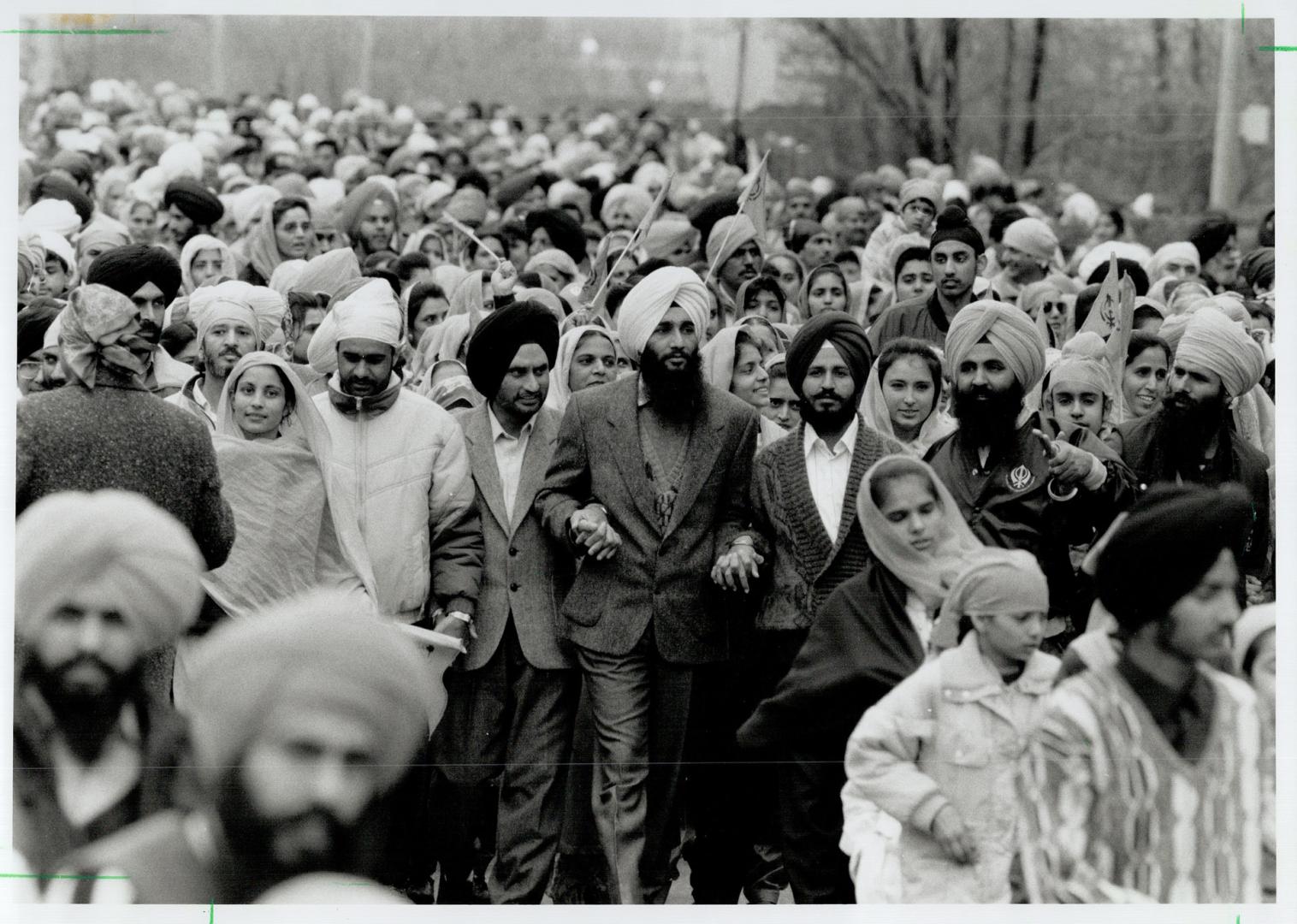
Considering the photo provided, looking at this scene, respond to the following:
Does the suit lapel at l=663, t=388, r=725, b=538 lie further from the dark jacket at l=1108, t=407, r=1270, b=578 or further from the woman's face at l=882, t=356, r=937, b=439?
the dark jacket at l=1108, t=407, r=1270, b=578

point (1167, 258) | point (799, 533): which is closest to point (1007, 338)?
point (799, 533)

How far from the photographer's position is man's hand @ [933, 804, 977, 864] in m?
4.83

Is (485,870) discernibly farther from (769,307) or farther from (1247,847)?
(769,307)

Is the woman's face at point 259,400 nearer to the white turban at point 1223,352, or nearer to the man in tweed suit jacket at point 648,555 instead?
the man in tweed suit jacket at point 648,555

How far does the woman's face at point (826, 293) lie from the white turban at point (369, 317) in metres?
3.06

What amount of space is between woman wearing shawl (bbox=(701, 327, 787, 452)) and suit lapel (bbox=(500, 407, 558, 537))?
35.5 inches

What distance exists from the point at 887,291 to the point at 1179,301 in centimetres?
164

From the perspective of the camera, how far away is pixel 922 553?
5.32 meters

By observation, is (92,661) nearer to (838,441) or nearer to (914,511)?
(914,511)

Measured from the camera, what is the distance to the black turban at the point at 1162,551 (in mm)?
4918

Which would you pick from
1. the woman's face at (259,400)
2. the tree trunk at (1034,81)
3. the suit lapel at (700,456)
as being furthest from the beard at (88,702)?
the tree trunk at (1034,81)

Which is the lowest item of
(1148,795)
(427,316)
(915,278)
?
(1148,795)

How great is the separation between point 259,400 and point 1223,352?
272 cm

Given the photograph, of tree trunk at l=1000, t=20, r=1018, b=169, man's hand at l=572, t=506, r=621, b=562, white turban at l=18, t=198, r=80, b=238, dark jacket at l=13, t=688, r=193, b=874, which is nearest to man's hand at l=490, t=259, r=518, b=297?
man's hand at l=572, t=506, r=621, b=562
